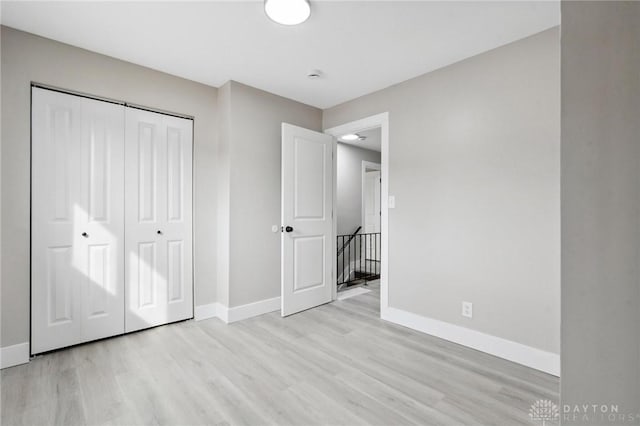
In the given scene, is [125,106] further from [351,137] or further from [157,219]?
[351,137]

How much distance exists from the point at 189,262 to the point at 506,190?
2.97 meters

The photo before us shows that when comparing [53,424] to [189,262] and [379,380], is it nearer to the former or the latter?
[189,262]

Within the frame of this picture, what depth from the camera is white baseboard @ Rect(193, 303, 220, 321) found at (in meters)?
3.05

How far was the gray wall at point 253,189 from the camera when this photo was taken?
3.05 meters

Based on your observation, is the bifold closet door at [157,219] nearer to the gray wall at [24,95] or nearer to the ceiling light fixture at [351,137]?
the gray wall at [24,95]

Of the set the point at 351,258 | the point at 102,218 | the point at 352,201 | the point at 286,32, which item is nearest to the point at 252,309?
the point at 102,218

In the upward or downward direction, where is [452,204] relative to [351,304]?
upward

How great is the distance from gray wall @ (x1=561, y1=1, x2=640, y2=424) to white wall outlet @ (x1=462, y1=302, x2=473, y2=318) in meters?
2.01

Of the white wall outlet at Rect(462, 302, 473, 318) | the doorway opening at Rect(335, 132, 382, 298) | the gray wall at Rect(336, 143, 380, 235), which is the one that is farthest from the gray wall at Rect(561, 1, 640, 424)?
the gray wall at Rect(336, 143, 380, 235)

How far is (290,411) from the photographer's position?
1.67m

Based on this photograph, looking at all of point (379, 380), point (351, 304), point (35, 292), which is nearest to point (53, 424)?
point (35, 292)

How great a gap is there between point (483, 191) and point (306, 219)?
1803mm

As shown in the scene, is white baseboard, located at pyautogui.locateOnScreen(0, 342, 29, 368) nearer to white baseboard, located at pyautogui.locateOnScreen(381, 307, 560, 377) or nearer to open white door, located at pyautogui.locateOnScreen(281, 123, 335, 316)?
open white door, located at pyautogui.locateOnScreen(281, 123, 335, 316)

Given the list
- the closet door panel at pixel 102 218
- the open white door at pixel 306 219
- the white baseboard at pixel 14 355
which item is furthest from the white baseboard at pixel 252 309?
the white baseboard at pixel 14 355
